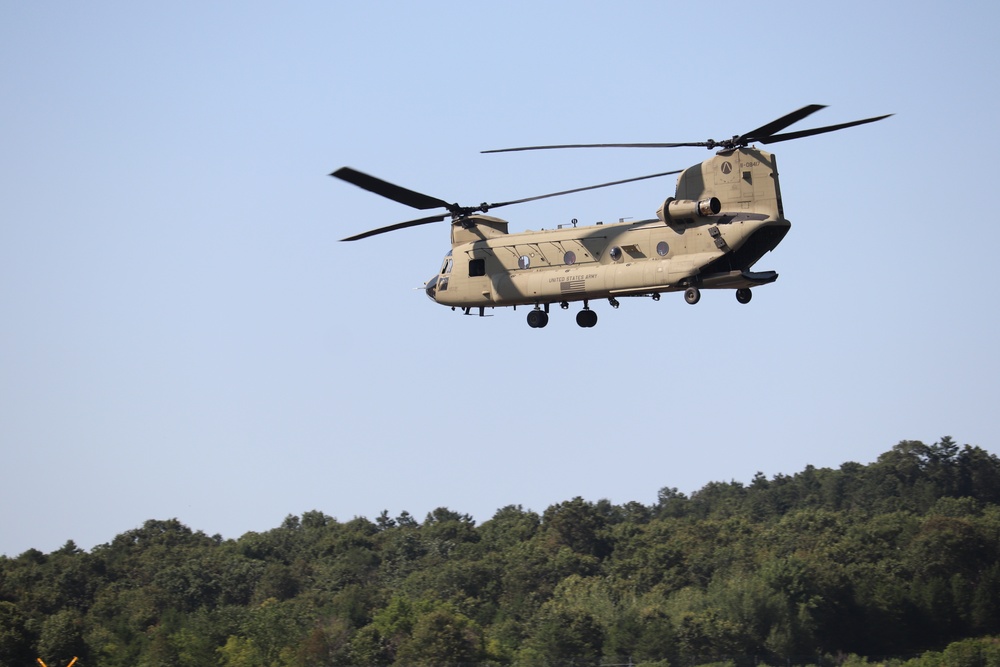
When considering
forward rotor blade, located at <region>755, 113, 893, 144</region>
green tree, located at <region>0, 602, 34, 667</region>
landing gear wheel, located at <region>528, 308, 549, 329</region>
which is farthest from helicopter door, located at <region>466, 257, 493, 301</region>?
green tree, located at <region>0, 602, 34, 667</region>

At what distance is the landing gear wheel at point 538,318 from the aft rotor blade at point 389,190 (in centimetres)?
634

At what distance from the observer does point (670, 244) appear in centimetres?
5341

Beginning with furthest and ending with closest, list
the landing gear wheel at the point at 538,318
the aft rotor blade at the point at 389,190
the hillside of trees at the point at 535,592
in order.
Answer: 1. the hillside of trees at the point at 535,592
2. the landing gear wheel at the point at 538,318
3. the aft rotor blade at the point at 389,190

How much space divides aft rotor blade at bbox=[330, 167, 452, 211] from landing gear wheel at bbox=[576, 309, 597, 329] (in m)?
7.62

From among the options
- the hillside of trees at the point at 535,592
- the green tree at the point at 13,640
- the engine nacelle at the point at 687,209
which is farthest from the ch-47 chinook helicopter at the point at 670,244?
the green tree at the point at 13,640

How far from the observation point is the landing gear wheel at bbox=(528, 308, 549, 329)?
59188 millimetres

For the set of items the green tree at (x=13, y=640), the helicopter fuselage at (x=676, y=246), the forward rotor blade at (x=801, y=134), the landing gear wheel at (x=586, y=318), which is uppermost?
the forward rotor blade at (x=801, y=134)

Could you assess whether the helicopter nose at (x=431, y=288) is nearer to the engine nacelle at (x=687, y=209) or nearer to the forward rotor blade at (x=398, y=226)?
the forward rotor blade at (x=398, y=226)

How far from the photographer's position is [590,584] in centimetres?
12888

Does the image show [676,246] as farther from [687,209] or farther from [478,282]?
[478,282]

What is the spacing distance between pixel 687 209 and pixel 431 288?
13.7m

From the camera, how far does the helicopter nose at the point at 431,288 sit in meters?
61.5

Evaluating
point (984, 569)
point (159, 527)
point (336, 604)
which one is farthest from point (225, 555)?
point (984, 569)

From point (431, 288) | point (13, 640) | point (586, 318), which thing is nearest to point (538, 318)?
point (586, 318)
